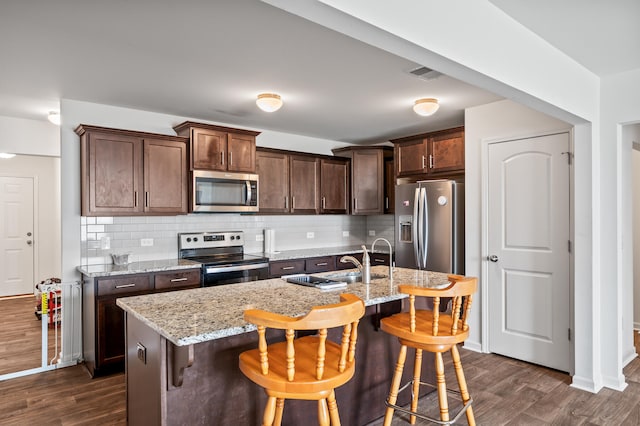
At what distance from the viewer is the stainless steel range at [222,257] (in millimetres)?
3965

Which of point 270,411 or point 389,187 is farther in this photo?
point 389,187

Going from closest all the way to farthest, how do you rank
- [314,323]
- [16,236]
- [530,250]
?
[314,323]
[530,250]
[16,236]

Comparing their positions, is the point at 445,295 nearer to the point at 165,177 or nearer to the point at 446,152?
the point at 446,152

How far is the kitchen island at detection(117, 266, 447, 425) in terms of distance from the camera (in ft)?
5.64

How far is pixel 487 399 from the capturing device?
9.57 feet

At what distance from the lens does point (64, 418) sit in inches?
107

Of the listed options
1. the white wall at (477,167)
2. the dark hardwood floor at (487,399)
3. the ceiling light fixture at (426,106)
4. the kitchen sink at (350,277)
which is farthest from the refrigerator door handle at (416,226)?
the kitchen sink at (350,277)

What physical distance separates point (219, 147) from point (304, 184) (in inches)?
51.8

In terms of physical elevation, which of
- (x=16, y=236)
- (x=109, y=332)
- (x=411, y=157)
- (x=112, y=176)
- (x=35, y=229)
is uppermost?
(x=411, y=157)

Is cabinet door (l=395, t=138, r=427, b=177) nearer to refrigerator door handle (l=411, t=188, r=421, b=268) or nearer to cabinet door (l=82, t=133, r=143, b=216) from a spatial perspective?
refrigerator door handle (l=411, t=188, r=421, b=268)

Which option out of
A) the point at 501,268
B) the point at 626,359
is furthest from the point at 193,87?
the point at 626,359

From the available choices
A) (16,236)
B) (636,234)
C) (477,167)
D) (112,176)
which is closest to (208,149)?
(112,176)

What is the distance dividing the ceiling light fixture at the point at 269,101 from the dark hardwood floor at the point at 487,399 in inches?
104

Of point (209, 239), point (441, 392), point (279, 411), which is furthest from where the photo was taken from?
point (209, 239)
